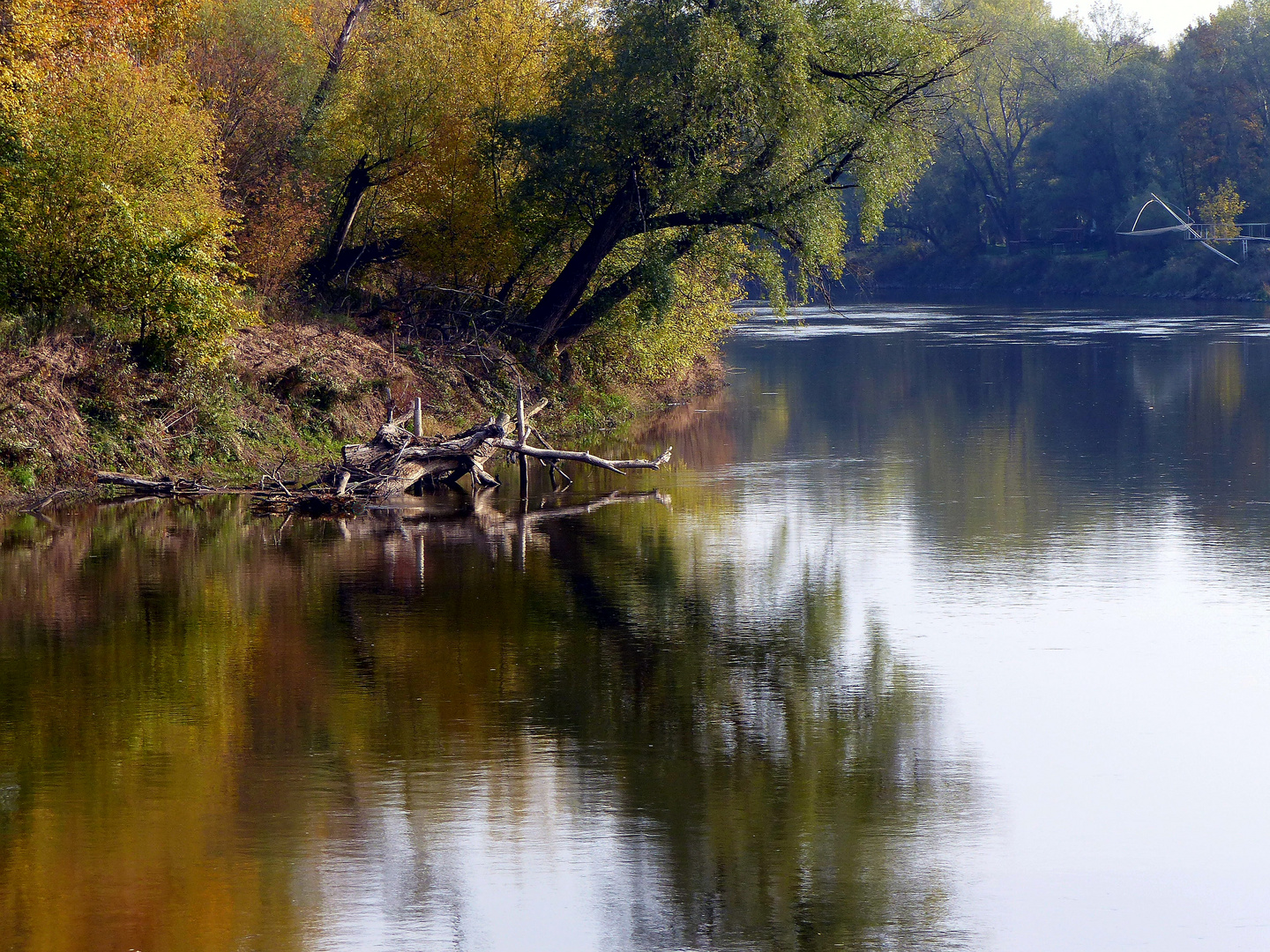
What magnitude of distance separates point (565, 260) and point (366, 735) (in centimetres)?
2405

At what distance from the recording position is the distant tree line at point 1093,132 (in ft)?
279

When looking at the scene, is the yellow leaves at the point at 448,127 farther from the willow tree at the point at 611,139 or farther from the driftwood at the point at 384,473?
the driftwood at the point at 384,473

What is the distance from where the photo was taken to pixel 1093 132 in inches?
3531

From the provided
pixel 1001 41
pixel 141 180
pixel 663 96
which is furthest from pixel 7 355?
pixel 1001 41

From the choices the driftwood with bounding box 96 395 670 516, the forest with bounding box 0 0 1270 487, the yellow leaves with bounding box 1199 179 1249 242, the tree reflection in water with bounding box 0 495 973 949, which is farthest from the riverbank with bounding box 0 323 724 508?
the yellow leaves with bounding box 1199 179 1249 242

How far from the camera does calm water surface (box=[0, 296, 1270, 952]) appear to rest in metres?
8.73

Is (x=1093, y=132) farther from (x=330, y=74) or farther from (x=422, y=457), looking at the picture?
(x=422, y=457)

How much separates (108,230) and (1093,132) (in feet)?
251

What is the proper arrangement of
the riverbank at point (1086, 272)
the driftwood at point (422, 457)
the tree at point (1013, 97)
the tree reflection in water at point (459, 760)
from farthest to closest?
the tree at point (1013, 97) → the riverbank at point (1086, 272) → the driftwood at point (422, 457) → the tree reflection in water at point (459, 760)

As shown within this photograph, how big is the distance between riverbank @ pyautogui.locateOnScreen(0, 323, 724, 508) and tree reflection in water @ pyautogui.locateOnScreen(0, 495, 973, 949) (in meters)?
4.66

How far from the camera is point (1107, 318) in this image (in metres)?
69.1

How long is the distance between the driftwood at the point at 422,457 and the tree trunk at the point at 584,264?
26.0ft

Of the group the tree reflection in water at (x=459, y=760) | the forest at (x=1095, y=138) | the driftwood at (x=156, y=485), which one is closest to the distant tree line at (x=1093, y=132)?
the forest at (x=1095, y=138)

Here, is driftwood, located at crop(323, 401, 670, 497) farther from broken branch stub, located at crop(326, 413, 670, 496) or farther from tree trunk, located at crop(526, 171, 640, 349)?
tree trunk, located at crop(526, 171, 640, 349)
